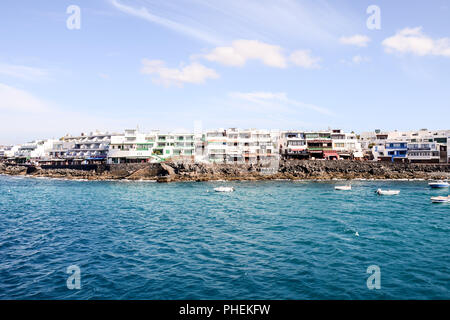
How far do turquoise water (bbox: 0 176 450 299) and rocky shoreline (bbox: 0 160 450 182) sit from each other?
44241mm

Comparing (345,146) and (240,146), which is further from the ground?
(240,146)

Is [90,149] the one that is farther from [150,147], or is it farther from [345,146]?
[345,146]

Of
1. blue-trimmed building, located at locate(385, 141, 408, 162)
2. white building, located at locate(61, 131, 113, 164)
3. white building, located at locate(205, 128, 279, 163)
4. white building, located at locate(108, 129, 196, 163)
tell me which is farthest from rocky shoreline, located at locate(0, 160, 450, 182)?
white building, located at locate(61, 131, 113, 164)

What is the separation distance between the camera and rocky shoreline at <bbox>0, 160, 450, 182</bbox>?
295ft

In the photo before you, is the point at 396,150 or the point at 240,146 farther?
the point at 240,146

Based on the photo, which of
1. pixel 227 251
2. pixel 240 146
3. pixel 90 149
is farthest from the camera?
pixel 90 149

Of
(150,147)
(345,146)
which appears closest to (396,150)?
(345,146)

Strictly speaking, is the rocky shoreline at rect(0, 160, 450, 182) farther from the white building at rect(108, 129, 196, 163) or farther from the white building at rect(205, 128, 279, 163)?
the white building at rect(108, 129, 196, 163)

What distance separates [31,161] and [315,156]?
123 metres

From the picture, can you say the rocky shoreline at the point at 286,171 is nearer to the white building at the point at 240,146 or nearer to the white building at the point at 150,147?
the white building at the point at 240,146

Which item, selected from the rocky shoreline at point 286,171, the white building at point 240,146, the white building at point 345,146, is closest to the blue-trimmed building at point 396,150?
the rocky shoreline at point 286,171

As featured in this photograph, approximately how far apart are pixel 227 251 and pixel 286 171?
71.0m

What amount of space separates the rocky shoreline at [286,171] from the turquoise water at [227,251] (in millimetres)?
44241

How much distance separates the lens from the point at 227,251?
80.7 feet
